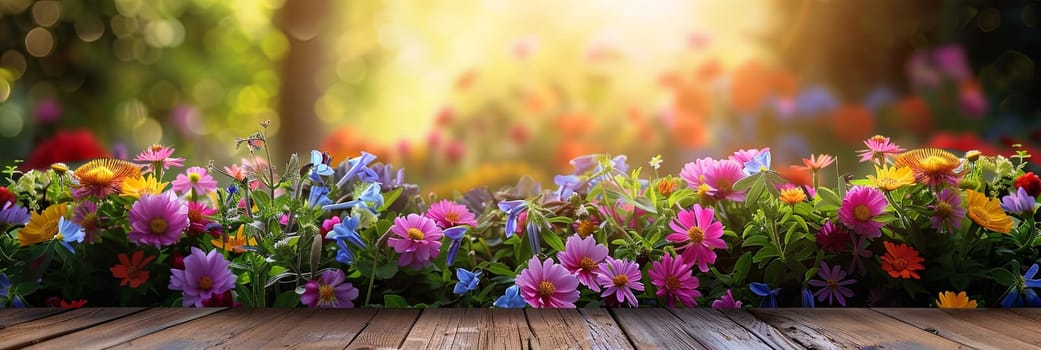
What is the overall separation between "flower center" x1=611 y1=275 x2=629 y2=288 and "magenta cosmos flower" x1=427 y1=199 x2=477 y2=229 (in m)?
0.28

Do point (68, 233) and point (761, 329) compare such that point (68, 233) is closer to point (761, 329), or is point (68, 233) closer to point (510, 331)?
point (510, 331)

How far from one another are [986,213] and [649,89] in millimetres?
1322

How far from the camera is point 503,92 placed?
2.85m

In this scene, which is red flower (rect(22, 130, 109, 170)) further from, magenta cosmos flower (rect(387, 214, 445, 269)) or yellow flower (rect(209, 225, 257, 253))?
magenta cosmos flower (rect(387, 214, 445, 269))

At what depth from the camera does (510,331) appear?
116cm

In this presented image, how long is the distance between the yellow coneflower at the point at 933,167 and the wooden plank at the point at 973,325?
A: 226 millimetres

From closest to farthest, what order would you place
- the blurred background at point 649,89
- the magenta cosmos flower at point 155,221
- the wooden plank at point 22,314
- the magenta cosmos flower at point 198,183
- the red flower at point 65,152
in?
the wooden plank at point 22,314 → the magenta cosmos flower at point 155,221 → the magenta cosmos flower at point 198,183 → the red flower at point 65,152 → the blurred background at point 649,89

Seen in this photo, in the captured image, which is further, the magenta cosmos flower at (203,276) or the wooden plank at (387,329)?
the magenta cosmos flower at (203,276)

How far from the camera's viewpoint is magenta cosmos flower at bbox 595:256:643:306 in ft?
4.36

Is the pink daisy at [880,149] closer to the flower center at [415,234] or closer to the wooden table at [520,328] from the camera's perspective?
the wooden table at [520,328]

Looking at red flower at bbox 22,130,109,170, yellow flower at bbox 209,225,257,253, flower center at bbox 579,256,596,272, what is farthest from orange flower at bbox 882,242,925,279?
red flower at bbox 22,130,109,170

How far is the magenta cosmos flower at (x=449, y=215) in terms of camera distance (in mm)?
1414

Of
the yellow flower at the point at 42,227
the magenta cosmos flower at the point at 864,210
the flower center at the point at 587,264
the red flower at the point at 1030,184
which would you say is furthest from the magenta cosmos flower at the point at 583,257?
the yellow flower at the point at 42,227

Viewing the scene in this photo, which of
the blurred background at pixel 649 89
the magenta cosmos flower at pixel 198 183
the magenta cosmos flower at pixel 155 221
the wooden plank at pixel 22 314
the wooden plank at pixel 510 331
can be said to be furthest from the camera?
the blurred background at pixel 649 89
